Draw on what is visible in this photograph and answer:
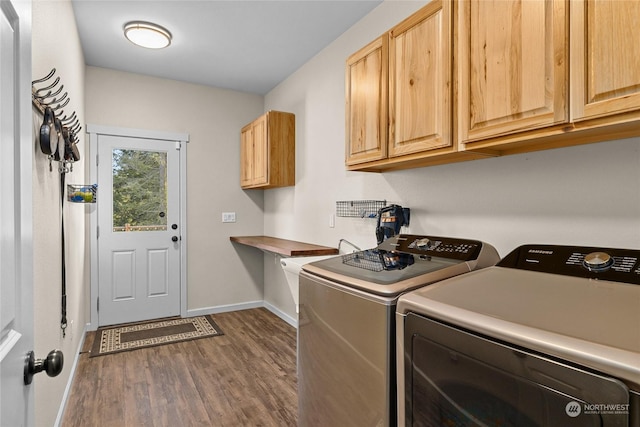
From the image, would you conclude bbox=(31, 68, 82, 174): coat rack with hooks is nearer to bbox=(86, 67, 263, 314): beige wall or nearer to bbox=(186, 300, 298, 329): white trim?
bbox=(86, 67, 263, 314): beige wall

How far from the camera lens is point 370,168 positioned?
2.24 metres

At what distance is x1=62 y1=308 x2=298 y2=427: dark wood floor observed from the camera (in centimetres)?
216

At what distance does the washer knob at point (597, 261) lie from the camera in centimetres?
121

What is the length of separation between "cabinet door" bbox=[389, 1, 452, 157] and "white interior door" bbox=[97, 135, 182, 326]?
3.00 m

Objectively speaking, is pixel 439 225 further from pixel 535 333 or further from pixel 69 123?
pixel 69 123

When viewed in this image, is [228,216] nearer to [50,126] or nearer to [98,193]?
[98,193]

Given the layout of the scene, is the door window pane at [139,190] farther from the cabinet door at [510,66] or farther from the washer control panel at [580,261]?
the washer control panel at [580,261]

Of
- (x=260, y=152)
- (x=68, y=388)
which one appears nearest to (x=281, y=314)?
(x=260, y=152)

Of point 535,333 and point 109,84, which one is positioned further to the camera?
point 109,84

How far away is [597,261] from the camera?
4.06ft

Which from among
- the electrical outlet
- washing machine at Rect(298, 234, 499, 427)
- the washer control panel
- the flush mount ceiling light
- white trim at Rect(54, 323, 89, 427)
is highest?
the flush mount ceiling light

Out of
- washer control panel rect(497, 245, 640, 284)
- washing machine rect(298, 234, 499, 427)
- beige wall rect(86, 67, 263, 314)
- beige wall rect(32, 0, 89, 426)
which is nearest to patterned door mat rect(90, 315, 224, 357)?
beige wall rect(86, 67, 263, 314)

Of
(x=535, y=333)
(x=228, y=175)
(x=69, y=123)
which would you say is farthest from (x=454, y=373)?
(x=228, y=175)

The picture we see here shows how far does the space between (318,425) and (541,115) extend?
1566 mm
